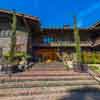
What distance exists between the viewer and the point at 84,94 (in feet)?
23.6

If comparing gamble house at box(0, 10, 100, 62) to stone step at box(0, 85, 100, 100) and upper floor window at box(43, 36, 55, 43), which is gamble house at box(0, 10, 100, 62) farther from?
stone step at box(0, 85, 100, 100)

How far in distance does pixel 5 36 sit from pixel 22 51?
277 centimetres

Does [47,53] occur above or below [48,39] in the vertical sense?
below

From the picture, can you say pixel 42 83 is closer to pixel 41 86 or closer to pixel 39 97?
pixel 41 86

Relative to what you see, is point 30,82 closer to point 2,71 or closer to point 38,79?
point 38,79

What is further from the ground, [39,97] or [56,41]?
[56,41]

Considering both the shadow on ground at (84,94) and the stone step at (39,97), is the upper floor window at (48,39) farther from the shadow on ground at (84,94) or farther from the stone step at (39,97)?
the stone step at (39,97)

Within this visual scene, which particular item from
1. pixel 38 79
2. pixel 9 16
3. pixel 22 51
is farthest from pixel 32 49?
pixel 38 79

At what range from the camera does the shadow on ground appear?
6578 millimetres

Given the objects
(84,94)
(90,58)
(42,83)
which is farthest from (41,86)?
(90,58)

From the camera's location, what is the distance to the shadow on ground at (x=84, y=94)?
6.58m

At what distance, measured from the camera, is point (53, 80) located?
29.5ft

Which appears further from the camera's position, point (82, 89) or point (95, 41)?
point (95, 41)

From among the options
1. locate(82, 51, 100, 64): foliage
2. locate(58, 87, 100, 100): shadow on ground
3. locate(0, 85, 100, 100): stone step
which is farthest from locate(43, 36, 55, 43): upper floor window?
locate(58, 87, 100, 100): shadow on ground
